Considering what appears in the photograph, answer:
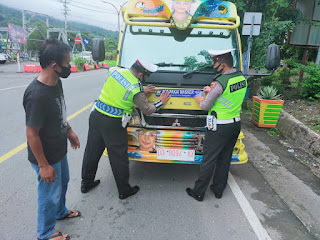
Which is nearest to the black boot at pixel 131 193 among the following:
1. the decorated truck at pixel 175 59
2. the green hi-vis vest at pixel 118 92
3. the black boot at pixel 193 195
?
the decorated truck at pixel 175 59

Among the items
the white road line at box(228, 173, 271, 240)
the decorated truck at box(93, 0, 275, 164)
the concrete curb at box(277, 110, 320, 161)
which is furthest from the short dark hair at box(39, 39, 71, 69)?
the concrete curb at box(277, 110, 320, 161)

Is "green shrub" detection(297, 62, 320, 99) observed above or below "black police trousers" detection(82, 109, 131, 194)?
above

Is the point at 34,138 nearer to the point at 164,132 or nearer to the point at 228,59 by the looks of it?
the point at 164,132

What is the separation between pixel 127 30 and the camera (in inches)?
152

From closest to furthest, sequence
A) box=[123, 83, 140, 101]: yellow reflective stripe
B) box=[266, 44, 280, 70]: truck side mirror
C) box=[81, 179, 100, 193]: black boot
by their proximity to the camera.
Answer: box=[123, 83, 140, 101]: yellow reflective stripe < box=[81, 179, 100, 193]: black boot < box=[266, 44, 280, 70]: truck side mirror

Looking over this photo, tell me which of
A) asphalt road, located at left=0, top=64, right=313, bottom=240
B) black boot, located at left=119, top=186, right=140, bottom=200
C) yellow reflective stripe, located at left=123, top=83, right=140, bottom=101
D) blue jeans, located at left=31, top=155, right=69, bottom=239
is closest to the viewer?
blue jeans, located at left=31, top=155, right=69, bottom=239

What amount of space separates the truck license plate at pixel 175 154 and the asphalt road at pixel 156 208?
21.3 inches

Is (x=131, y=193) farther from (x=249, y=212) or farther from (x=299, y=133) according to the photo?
(x=299, y=133)

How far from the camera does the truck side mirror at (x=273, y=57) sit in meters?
3.51

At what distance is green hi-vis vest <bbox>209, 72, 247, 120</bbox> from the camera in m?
2.85

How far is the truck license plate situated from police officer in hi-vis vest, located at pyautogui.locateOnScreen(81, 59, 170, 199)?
0.46m

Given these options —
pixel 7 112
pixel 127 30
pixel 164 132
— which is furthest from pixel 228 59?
pixel 7 112

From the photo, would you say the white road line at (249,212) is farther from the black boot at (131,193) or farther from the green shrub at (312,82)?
the green shrub at (312,82)

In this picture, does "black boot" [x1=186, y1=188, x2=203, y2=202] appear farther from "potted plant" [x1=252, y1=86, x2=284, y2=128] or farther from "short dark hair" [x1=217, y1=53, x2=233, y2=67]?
"potted plant" [x1=252, y1=86, x2=284, y2=128]
